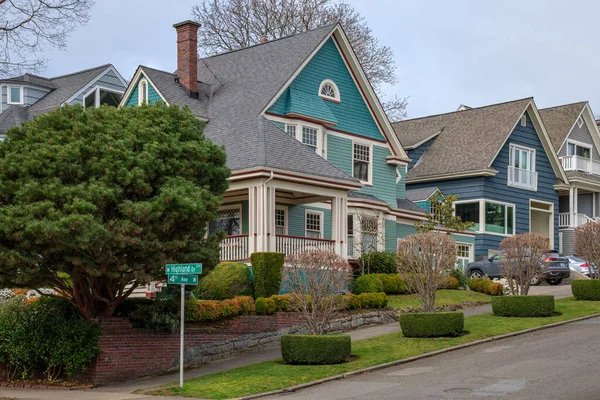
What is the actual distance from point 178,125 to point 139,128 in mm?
1147

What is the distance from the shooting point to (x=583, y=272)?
36.0 metres

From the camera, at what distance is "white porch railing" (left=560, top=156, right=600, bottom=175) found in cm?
4638

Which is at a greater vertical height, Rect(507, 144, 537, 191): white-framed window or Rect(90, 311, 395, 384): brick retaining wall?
Rect(507, 144, 537, 191): white-framed window

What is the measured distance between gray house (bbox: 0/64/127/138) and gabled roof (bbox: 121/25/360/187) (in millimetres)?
6296

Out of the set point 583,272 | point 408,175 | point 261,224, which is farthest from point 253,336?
point 408,175

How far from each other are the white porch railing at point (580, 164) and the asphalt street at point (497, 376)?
2685 centimetres

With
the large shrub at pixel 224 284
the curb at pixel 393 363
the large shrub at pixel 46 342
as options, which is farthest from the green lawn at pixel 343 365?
the large shrub at pixel 224 284

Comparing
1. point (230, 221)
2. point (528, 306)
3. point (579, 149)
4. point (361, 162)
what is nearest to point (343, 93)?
point (361, 162)

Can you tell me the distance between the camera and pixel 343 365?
19172 millimetres

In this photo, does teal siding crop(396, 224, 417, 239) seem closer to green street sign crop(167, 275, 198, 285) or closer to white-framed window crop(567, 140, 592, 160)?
green street sign crop(167, 275, 198, 285)

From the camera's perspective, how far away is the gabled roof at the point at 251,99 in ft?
85.3

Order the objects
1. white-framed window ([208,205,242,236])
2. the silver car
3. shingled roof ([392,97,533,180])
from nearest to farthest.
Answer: white-framed window ([208,205,242,236]) < the silver car < shingled roof ([392,97,533,180])

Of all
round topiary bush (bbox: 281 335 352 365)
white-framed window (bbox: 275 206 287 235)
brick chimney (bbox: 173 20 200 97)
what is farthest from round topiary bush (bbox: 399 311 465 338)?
brick chimney (bbox: 173 20 200 97)

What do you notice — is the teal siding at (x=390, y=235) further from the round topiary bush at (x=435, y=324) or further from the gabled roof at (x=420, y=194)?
the round topiary bush at (x=435, y=324)
